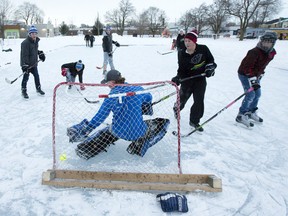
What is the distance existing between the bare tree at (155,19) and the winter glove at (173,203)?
55659 millimetres

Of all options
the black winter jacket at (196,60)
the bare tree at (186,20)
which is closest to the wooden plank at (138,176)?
the black winter jacket at (196,60)

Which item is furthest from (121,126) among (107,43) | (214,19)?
(214,19)

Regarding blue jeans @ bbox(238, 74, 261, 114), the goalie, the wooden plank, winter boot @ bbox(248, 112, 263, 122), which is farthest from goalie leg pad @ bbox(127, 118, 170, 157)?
winter boot @ bbox(248, 112, 263, 122)

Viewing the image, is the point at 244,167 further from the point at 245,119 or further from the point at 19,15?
the point at 19,15

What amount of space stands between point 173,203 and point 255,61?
260 centimetres

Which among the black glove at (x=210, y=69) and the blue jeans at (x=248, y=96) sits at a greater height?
the black glove at (x=210, y=69)

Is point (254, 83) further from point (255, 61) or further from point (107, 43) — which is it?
point (107, 43)

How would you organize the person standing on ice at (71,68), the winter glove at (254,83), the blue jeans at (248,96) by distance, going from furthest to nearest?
the person standing on ice at (71,68), the blue jeans at (248,96), the winter glove at (254,83)

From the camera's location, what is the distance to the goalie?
8.85 ft

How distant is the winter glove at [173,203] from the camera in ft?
7.26

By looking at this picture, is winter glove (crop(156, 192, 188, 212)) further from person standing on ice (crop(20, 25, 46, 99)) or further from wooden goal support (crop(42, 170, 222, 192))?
person standing on ice (crop(20, 25, 46, 99))

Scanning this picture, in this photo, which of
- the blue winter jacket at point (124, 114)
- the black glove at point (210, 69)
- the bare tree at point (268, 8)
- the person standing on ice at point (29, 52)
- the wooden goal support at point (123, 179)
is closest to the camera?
the wooden goal support at point (123, 179)

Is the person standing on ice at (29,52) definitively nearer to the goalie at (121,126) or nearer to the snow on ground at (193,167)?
the snow on ground at (193,167)

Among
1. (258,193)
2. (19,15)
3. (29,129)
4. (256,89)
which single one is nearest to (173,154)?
(258,193)
